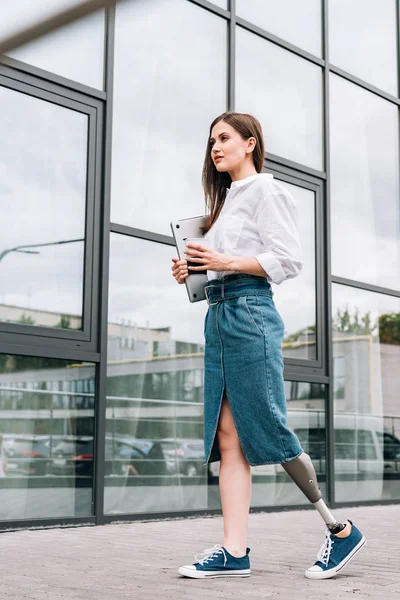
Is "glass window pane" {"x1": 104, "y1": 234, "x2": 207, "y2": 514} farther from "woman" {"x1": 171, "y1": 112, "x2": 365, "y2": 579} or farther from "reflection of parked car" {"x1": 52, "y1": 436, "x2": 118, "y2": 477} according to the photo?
"woman" {"x1": 171, "y1": 112, "x2": 365, "y2": 579}

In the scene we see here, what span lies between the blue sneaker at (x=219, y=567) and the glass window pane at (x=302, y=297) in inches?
149

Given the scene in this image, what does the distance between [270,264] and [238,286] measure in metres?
0.16

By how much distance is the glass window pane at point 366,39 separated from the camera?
7488 mm

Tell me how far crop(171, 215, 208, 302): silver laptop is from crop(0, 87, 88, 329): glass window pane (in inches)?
73.7

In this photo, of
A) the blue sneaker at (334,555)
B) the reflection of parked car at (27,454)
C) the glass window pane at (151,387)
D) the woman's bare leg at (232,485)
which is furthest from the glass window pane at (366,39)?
the blue sneaker at (334,555)

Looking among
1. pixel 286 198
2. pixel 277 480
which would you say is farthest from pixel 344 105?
pixel 286 198

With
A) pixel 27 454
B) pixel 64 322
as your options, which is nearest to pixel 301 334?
pixel 64 322

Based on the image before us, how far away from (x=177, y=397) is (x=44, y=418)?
1180 millimetres

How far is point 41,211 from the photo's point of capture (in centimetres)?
473

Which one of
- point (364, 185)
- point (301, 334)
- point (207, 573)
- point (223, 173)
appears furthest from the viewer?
point (364, 185)

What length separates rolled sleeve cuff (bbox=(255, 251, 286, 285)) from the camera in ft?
8.74

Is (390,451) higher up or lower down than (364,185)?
lower down

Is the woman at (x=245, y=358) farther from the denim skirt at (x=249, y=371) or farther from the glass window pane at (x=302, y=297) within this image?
the glass window pane at (x=302, y=297)

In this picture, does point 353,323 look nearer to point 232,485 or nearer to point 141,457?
point 141,457
